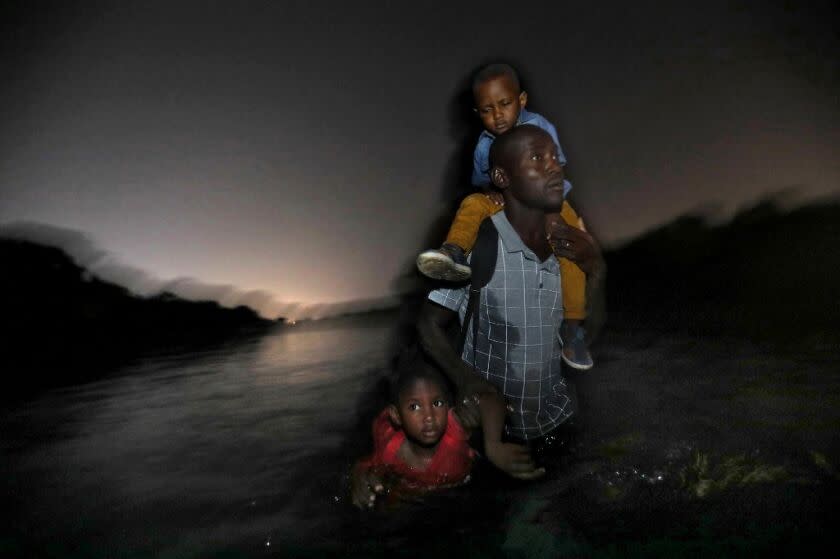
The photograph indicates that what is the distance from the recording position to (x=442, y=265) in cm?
253

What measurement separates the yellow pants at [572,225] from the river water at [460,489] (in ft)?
3.10

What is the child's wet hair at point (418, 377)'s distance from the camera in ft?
10.5

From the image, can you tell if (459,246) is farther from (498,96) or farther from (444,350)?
(498,96)

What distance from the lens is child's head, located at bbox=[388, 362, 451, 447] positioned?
3.15 metres

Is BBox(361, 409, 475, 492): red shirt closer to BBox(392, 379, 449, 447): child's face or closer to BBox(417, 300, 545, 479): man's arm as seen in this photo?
BBox(392, 379, 449, 447): child's face

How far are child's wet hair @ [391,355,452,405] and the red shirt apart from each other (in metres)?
0.20

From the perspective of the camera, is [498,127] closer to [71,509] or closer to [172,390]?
[71,509]

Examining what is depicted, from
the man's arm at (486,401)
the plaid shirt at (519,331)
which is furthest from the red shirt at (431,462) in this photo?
the man's arm at (486,401)

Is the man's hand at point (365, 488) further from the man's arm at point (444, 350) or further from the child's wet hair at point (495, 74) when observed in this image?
the child's wet hair at point (495, 74)

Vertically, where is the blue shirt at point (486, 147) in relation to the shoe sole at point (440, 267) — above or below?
above

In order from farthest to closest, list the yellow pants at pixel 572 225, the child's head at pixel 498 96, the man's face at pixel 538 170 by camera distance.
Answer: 1. the child's head at pixel 498 96
2. the yellow pants at pixel 572 225
3. the man's face at pixel 538 170

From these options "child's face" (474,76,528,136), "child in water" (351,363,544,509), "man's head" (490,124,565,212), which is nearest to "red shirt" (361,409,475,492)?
"child in water" (351,363,544,509)

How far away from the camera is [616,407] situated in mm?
5191

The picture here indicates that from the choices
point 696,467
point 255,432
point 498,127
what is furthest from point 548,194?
point 255,432
